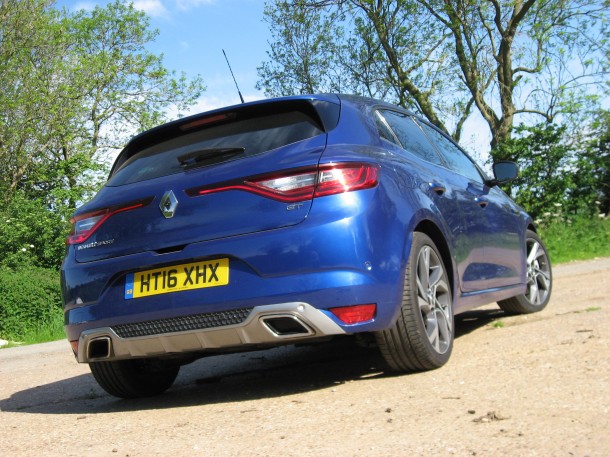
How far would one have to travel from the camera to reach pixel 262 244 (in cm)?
366

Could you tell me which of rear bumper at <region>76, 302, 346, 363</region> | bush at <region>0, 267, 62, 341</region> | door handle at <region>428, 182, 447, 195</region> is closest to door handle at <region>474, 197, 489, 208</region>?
door handle at <region>428, 182, 447, 195</region>

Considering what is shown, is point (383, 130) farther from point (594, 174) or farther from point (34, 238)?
point (34, 238)

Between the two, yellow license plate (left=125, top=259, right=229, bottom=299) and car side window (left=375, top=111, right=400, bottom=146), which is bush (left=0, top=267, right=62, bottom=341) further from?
car side window (left=375, top=111, right=400, bottom=146)

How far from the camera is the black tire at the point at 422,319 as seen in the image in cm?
394

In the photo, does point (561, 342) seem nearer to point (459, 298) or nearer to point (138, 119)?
point (459, 298)

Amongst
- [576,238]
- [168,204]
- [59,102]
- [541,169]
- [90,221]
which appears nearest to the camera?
[168,204]

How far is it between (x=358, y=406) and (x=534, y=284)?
11.9 feet

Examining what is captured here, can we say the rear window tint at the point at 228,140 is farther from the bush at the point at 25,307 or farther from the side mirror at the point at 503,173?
the bush at the point at 25,307

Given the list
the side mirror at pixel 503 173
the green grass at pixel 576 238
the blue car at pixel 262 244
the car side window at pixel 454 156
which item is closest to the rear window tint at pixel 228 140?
the blue car at pixel 262 244

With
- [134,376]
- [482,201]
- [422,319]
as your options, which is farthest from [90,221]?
[482,201]

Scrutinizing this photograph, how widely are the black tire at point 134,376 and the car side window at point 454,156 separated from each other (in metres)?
2.35

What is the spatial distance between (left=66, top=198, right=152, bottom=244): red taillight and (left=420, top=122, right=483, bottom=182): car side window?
7.47 feet

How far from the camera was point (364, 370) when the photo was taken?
460cm

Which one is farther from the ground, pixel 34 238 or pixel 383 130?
pixel 383 130
